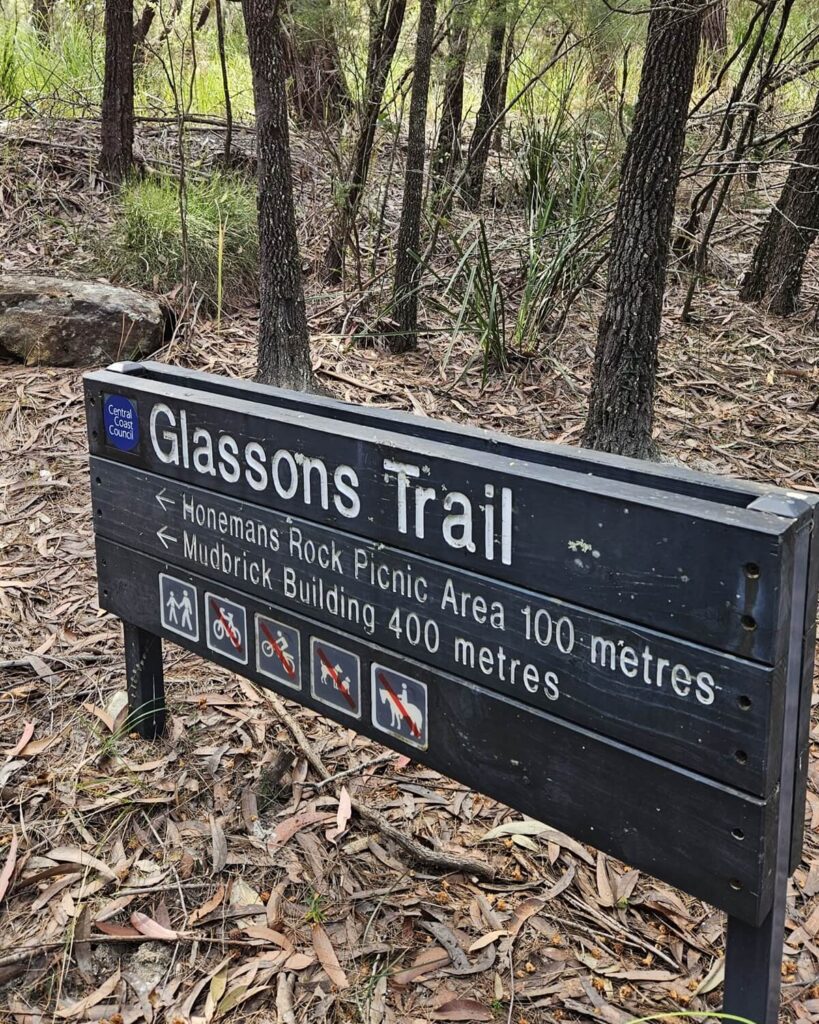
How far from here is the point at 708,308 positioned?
745 centimetres

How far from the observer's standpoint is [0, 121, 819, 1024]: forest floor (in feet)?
7.24

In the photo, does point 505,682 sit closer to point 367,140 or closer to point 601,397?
point 601,397

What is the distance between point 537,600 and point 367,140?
5.73m

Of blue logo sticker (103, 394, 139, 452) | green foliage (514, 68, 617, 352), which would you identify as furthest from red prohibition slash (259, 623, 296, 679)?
green foliage (514, 68, 617, 352)

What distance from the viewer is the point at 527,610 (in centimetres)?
188

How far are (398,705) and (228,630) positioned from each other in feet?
1.97

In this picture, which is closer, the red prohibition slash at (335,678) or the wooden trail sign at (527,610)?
the wooden trail sign at (527,610)

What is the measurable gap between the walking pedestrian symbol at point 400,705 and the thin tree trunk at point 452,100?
5319mm

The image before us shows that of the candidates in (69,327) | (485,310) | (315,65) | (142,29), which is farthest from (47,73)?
(485,310)

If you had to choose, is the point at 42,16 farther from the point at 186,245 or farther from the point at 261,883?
the point at 261,883

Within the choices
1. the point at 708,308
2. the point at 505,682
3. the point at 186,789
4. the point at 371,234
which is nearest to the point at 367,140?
the point at 371,234

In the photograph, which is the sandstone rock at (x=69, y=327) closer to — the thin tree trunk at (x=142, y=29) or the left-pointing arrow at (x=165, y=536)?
the left-pointing arrow at (x=165, y=536)

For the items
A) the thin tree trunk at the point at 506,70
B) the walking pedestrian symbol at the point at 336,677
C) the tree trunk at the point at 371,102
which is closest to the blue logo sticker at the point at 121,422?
the walking pedestrian symbol at the point at 336,677

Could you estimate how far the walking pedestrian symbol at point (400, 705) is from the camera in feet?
7.05
